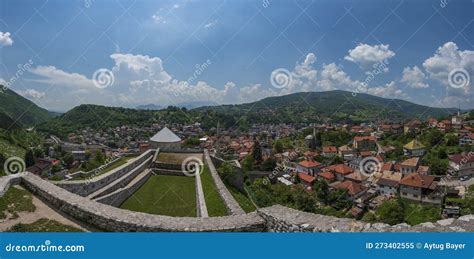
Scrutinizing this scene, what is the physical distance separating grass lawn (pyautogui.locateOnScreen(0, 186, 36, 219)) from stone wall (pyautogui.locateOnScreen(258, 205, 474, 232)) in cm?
439

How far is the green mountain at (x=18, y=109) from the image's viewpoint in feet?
222

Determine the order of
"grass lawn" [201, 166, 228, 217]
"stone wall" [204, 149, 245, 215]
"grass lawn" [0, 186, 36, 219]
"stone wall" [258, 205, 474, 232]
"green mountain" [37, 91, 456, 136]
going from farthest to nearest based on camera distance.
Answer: "green mountain" [37, 91, 456, 136] < "grass lawn" [201, 166, 228, 217] < "stone wall" [204, 149, 245, 215] < "grass lawn" [0, 186, 36, 219] < "stone wall" [258, 205, 474, 232]

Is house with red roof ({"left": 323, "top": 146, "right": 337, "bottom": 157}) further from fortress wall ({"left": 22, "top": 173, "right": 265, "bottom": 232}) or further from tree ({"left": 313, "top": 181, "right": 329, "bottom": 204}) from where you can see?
fortress wall ({"left": 22, "top": 173, "right": 265, "bottom": 232})

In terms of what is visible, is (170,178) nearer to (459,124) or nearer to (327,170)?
(327,170)

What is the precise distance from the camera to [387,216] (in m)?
23.2

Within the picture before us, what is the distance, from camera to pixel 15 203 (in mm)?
6168

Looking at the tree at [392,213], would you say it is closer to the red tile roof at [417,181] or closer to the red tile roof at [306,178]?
the red tile roof at [417,181]

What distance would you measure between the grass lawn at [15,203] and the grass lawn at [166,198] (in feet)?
9.88

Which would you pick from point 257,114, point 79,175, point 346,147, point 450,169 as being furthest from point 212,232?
point 257,114

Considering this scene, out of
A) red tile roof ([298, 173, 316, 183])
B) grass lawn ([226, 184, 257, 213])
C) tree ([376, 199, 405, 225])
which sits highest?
grass lawn ([226, 184, 257, 213])

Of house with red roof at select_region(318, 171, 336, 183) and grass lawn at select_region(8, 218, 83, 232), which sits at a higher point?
grass lawn at select_region(8, 218, 83, 232)

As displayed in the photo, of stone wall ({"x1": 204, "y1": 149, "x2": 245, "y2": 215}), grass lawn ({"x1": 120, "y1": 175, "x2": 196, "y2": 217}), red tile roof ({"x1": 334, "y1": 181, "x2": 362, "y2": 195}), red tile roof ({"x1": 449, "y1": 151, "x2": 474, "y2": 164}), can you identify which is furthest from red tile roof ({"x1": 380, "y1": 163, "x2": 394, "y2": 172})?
stone wall ({"x1": 204, "y1": 149, "x2": 245, "y2": 215})

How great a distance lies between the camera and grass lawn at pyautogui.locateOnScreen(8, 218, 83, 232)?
16.8 ft

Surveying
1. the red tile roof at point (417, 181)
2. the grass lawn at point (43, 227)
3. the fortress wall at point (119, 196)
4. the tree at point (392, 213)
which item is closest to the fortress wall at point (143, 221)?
the grass lawn at point (43, 227)
